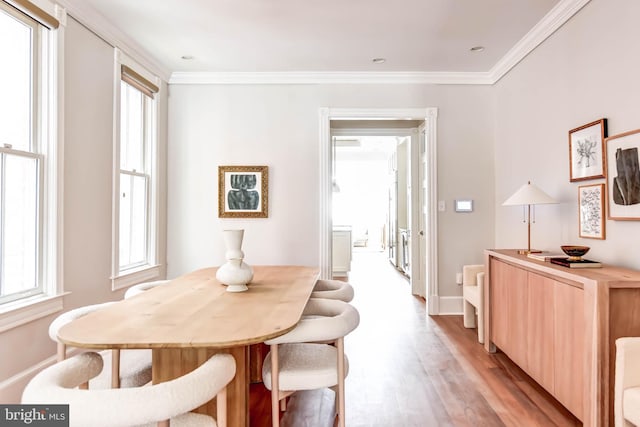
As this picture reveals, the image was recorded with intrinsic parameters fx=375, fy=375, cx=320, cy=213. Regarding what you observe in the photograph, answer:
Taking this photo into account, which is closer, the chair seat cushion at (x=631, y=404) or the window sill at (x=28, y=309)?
the chair seat cushion at (x=631, y=404)

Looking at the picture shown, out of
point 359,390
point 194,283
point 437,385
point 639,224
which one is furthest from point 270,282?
point 639,224

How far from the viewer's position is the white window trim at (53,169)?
2561 mm

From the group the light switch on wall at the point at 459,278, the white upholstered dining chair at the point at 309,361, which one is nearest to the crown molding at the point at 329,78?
the light switch on wall at the point at 459,278

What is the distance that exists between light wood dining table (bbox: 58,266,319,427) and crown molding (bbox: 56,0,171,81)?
223 cm

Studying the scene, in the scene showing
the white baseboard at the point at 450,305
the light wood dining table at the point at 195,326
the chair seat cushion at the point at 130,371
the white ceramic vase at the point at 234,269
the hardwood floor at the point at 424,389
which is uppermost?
the white ceramic vase at the point at 234,269

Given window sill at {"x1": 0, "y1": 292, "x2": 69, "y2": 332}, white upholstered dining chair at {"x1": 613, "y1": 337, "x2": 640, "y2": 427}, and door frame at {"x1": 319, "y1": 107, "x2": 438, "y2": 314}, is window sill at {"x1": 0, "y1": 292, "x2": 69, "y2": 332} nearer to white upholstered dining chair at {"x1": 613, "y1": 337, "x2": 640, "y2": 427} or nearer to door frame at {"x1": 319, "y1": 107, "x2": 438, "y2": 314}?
door frame at {"x1": 319, "y1": 107, "x2": 438, "y2": 314}

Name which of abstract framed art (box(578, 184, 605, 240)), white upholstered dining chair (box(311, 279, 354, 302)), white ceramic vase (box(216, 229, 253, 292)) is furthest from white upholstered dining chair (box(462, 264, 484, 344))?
white ceramic vase (box(216, 229, 253, 292))

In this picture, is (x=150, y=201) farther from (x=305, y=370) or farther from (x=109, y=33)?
(x=305, y=370)

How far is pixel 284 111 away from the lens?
4340 millimetres

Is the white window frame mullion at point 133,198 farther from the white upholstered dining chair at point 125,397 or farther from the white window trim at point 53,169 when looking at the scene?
the white upholstered dining chair at point 125,397

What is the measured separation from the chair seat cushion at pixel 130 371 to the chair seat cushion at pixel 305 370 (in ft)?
1.90

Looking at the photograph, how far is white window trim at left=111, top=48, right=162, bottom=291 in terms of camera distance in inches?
130

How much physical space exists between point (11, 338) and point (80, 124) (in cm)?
156

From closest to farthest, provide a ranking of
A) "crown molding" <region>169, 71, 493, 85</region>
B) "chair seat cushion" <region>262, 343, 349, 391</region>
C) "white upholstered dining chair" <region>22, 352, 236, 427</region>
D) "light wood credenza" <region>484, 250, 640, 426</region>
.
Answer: "white upholstered dining chair" <region>22, 352, 236, 427</region>, "chair seat cushion" <region>262, 343, 349, 391</region>, "light wood credenza" <region>484, 250, 640, 426</region>, "crown molding" <region>169, 71, 493, 85</region>
